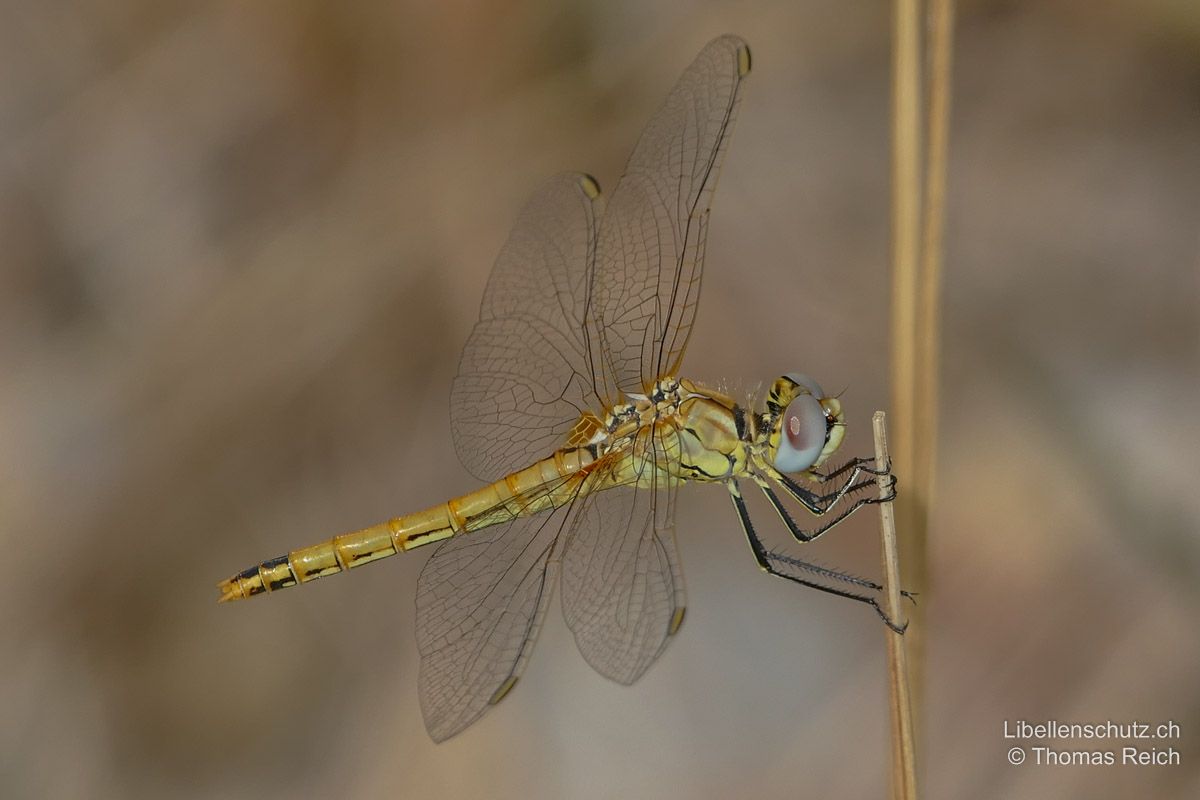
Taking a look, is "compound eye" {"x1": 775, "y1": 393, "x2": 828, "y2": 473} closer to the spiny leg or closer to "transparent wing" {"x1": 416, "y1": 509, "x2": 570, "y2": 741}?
the spiny leg

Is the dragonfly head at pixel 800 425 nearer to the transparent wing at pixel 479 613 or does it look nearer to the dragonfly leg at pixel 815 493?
the dragonfly leg at pixel 815 493

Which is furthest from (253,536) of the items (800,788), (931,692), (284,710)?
(931,692)

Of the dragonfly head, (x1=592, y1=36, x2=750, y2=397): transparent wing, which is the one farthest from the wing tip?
the dragonfly head

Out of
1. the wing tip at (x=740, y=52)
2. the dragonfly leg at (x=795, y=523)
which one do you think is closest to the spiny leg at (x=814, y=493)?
the dragonfly leg at (x=795, y=523)

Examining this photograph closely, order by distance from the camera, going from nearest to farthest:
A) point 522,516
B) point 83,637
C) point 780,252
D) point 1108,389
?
point 522,516 → point 1108,389 → point 83,637 → point 780,252

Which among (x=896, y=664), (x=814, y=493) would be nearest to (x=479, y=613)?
(x=814, y=493)

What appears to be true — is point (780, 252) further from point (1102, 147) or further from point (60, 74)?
point (60, 74)
